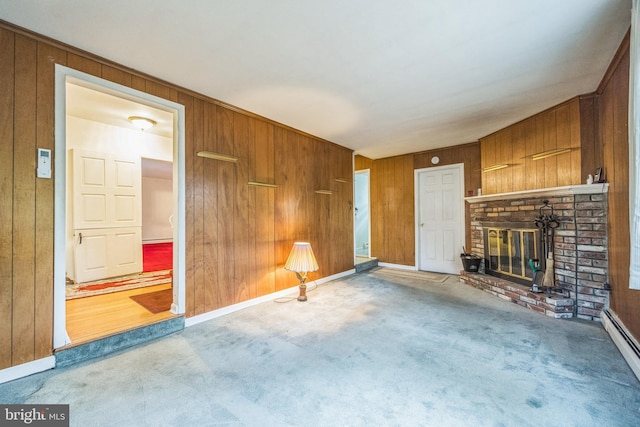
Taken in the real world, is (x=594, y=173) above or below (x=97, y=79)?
below

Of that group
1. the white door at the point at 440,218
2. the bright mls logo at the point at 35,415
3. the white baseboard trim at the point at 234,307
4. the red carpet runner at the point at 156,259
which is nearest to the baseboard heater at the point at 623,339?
the white door at the point at 440,218

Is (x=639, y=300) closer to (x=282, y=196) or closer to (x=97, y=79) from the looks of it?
(x=282, y=196)

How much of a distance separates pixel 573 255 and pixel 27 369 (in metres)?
4.96

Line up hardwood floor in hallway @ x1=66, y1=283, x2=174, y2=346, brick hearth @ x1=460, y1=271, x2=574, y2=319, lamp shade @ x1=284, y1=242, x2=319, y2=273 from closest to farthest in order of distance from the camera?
hardwood floor in hallway @ x1=66, y1=283, x2=174, y2=346, brick hearth @ x1=460, y1=271, x2=574, y2=319, lamp shade @ x1=284, y1=242, x2=319, y2=273

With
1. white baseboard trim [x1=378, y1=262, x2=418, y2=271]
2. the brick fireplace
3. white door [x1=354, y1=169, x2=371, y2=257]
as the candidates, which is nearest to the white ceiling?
the brick fireplace

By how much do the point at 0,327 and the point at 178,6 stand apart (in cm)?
239

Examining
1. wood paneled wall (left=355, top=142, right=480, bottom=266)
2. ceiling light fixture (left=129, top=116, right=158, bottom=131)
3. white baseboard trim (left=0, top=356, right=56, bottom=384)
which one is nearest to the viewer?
white baseboard trim (left=0, top=356, right=56, bottom=384)

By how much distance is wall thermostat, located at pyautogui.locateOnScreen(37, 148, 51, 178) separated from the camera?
6.48 ft

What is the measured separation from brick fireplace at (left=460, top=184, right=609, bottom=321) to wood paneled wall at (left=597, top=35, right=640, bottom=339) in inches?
6.4

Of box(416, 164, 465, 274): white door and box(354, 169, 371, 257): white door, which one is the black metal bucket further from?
box(354, 169, 371, 257): white door

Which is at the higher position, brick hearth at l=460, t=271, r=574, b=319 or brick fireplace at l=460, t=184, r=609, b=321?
brick fireplace at l=460, t=184, r=609, b=321

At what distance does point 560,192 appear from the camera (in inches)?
122

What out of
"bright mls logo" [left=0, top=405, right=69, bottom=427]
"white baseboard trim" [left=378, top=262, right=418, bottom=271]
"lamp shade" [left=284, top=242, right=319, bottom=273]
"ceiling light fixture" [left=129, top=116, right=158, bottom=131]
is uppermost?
"ceiling light fixture" [left=129, top=116, right=158, bottom=131]

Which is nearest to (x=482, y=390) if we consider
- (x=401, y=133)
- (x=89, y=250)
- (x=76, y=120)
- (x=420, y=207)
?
(x=401, y=133)
